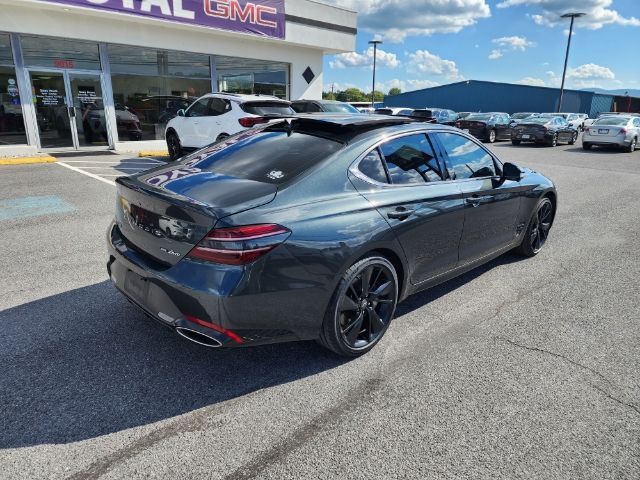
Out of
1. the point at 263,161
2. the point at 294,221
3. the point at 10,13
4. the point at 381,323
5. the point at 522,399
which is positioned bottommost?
the point at 522,399

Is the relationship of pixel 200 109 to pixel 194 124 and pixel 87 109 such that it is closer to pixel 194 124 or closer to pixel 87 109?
pixel 194 124

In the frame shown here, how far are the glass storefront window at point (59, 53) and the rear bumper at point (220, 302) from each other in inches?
503

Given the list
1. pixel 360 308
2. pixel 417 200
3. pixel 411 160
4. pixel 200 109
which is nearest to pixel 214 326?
pixel 360 308

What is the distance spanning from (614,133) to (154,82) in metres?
18.7

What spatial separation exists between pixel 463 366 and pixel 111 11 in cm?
1351

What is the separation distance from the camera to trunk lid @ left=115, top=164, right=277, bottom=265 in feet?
8.43

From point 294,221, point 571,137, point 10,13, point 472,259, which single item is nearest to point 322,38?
point 10,13

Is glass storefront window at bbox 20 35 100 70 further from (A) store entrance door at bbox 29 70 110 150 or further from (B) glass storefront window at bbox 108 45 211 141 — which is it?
(B) glass storefront window at bbox 108 45 211 141

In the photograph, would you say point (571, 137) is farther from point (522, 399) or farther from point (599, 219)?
point (522, 399)

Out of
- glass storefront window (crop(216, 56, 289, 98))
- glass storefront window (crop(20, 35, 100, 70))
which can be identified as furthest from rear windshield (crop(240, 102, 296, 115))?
glass storefront window (crop(216, 56, 289, 98))

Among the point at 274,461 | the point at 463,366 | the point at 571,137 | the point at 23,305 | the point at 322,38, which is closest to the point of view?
the point at 274,461

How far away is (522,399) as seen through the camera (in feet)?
9.14

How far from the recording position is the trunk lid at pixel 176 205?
2.57 meters

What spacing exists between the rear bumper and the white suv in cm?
791
